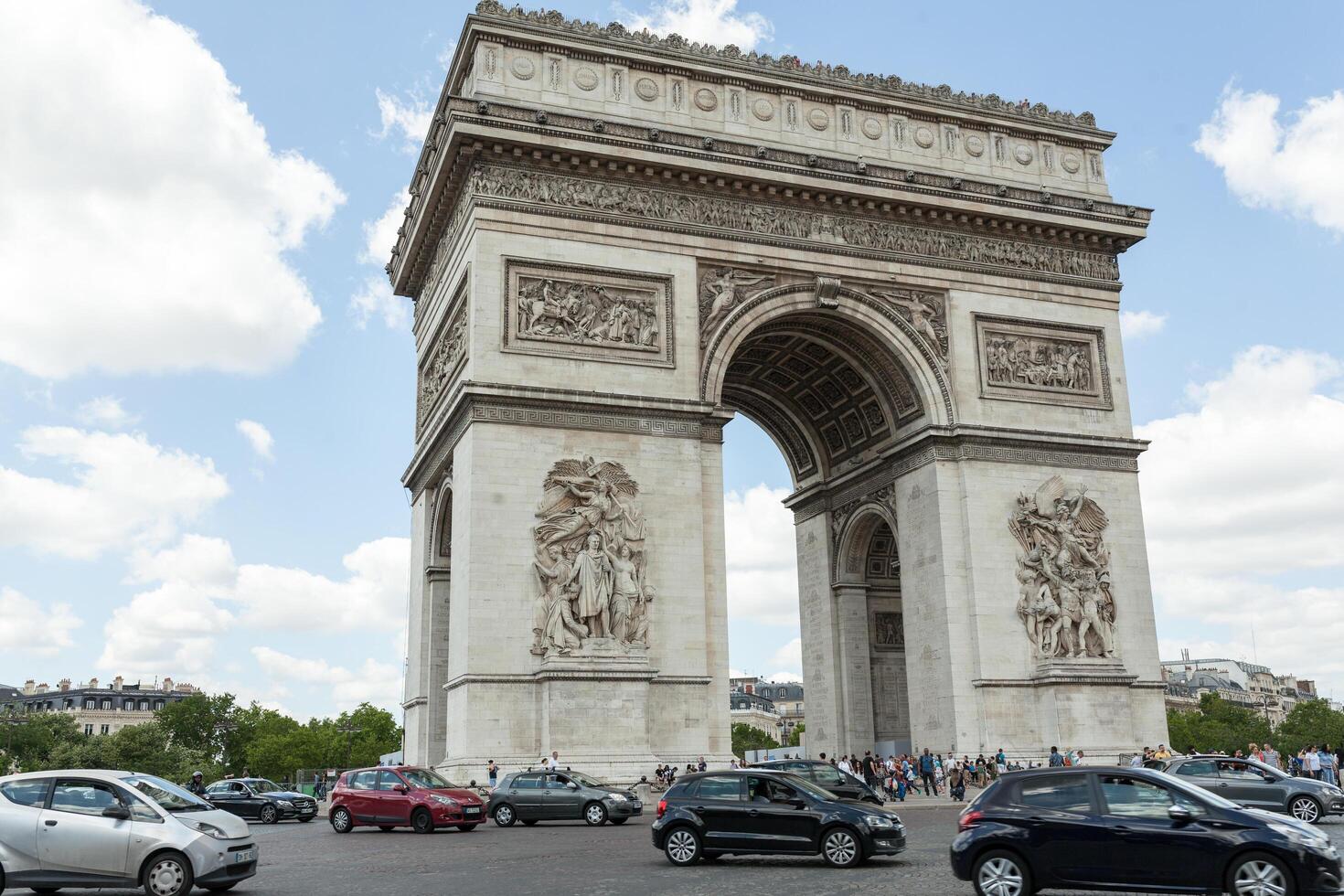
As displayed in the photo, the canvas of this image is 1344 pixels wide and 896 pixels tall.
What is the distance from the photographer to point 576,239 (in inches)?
1205

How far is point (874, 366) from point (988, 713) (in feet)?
32.2

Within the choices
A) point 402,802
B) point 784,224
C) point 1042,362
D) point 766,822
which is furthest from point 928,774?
point 766,822

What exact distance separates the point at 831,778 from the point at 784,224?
15.2m

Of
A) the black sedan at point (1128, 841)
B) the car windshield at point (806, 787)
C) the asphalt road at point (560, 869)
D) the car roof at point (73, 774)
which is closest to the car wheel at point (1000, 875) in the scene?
the black sedan at point (1128, 841)

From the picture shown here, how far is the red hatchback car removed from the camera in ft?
75.3

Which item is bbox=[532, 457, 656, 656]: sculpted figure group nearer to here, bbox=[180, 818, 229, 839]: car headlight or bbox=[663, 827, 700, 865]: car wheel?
bbox=[663, 827, 700, 865]: car wheel

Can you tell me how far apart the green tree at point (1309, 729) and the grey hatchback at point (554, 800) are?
92.9 meters

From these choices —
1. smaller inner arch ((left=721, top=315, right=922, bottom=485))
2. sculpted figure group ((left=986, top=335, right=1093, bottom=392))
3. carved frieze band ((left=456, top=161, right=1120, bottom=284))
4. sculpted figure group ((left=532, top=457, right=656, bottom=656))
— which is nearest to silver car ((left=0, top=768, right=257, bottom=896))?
sculpted figure group ((left=532, top=457, right=656, bottom=656))

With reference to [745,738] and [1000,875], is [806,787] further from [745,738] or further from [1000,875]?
[745,738]

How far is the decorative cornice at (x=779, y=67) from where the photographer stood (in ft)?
104

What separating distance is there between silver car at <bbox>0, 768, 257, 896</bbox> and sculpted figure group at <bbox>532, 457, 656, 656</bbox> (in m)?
14.6

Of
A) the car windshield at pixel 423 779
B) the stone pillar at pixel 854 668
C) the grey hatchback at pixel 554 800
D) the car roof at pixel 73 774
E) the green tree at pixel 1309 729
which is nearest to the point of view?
the car roof at pixel 73 774

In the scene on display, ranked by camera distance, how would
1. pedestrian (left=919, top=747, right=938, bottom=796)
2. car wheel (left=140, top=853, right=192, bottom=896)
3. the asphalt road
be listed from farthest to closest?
pedestrian (left=919, top=747, right=938, bottom=796)
the asphalt road
car wheel (left=140, top=853, right=192, bottom=896)

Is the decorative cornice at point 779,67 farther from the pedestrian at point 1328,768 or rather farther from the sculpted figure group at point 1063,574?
the pedestrian at point 1328,768
